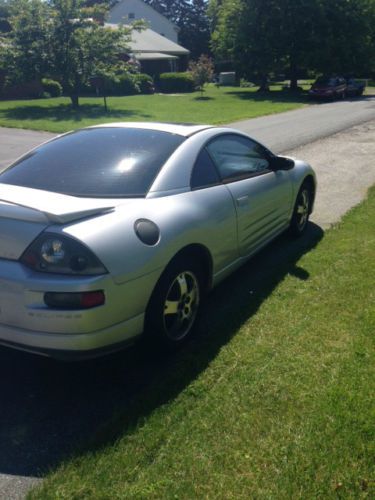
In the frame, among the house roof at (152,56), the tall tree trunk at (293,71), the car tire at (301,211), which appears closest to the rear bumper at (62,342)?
the car tire at (301,211)

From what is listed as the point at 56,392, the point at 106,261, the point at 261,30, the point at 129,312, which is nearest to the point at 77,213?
the point at 106,261

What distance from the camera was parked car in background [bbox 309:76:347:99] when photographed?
3416 cm

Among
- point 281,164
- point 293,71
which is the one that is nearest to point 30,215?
point 281,164

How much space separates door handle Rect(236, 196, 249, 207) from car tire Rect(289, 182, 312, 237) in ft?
4.89

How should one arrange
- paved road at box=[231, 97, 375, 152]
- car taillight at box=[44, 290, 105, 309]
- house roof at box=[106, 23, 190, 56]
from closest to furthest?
car taillight at box=[44, 290, 105, 309] → paved road at box=[231, 97, 375, 152] → house roof at box=[106, 23, 190, 56]

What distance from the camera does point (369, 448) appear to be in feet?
8.35

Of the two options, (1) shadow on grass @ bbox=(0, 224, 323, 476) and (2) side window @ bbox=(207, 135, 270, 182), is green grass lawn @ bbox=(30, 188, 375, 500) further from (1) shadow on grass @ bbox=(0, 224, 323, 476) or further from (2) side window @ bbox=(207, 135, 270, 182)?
(2) side window @ bbox=(207, 135, 270, 182)

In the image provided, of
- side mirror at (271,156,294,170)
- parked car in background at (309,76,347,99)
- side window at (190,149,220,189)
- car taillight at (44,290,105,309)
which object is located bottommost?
parked car in background at (309,76,347,99)

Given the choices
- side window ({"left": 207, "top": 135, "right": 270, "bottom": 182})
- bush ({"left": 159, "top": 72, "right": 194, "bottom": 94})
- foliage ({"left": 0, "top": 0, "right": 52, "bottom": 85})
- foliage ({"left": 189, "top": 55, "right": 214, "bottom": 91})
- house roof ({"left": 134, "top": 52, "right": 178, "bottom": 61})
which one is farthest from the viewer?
house roof ({"left": 134, "top": 52, "right": 178, "bottom": 61})

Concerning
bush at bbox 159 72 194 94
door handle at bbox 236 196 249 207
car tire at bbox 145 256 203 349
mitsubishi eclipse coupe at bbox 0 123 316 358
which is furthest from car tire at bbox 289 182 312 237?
bush at bbox 159 72 194 94

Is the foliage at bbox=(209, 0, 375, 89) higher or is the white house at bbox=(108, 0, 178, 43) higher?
the white house at bbox=(108, 0, 178, 43)

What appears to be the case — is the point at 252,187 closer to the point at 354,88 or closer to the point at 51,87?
the point at 51,87

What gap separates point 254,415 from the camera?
110 inches

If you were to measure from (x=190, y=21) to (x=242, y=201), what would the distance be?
292 ft
